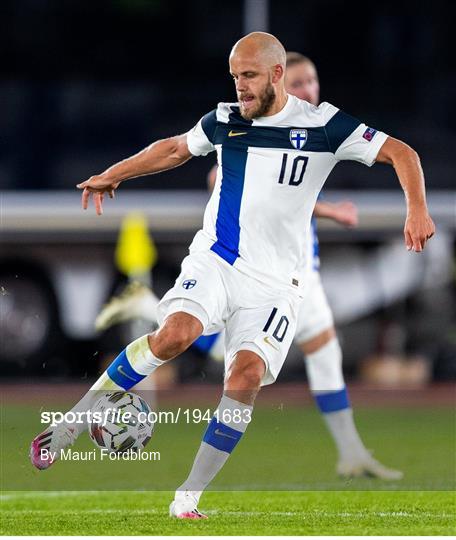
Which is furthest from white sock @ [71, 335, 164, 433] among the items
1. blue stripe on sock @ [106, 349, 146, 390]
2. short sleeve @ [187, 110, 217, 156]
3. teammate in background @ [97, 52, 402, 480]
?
teammate in background @ [97, 52, 402, 480]

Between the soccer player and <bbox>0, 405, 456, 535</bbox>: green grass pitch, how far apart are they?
0.33 metres

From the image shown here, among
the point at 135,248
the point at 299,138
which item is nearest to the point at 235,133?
the point at 299,138

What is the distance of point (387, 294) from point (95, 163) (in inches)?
166

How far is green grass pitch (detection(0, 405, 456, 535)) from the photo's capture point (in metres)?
6.86

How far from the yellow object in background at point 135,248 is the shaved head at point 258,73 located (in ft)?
31.7

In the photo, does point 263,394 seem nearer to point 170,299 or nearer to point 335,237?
point 335,237

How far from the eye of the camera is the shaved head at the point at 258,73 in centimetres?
703

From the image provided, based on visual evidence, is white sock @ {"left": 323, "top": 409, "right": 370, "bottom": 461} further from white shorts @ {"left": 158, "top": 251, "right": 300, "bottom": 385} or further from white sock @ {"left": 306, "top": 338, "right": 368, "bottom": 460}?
white shorts @ {"left": 158, "top": 251, "right": 300, "bottom": 385}

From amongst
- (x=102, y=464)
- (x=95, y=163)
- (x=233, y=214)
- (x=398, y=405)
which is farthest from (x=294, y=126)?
(x=95, y=163)

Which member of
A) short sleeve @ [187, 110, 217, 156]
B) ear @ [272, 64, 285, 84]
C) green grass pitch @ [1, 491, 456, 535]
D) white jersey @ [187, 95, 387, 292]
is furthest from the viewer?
short sleeve @ [187, 110, 217, 156]

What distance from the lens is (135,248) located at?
1714cm

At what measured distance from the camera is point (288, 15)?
20.3 metres

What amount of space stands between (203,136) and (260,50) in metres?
0.60

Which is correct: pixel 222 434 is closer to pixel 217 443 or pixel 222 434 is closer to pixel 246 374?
pixel 217 443
